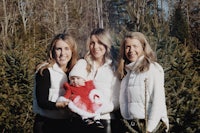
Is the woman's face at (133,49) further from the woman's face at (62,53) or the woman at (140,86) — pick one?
the woman's face at (62,53)

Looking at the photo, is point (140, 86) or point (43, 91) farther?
point (43, 91)

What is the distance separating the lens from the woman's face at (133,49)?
3641 millimetres

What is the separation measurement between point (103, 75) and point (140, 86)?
1.42 feet

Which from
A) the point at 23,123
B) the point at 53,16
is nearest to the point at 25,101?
the point at 23,123

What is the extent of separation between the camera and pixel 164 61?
6445 mm

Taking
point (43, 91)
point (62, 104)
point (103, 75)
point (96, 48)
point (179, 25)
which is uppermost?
point (96, 48)

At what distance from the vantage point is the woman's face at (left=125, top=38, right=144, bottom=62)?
11.9ft

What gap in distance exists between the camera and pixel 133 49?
12.0 ft

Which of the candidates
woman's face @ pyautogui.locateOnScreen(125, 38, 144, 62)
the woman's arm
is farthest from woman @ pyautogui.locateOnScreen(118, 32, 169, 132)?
the woman's arm

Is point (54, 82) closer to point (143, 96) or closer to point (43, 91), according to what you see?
point (43, 91)

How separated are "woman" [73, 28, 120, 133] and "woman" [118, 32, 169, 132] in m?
0.11

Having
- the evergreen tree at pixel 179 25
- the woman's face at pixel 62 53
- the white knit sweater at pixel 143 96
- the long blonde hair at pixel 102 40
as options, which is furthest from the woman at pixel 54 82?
the evergreen tree at pixel 179 25

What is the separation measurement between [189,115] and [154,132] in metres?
3.03

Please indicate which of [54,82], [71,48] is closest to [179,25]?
[71,48]
